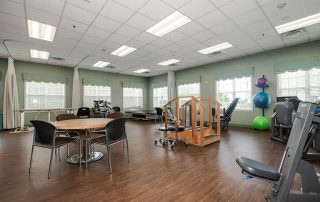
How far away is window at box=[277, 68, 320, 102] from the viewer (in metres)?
5.14

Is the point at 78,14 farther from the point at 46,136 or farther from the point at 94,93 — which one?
the point at 94,93

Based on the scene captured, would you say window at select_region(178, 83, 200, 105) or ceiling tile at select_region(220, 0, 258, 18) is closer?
ceiling tile at select_region(220, 0, 258, 18)

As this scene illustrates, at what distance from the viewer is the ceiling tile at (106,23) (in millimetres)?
3594

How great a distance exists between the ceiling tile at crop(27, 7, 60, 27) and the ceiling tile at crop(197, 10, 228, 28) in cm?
330

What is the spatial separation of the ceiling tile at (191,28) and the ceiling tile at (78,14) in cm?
218

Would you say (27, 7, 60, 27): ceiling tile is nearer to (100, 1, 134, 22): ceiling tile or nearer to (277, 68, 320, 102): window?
(100, 1, 134, 22): ceiling tile

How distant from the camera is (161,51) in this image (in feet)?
19.3

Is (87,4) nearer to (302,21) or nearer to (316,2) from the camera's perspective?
(316,2)

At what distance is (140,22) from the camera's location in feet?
12.3

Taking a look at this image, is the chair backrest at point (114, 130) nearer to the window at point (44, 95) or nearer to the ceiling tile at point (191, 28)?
the ceiling tile at point (191, 28)

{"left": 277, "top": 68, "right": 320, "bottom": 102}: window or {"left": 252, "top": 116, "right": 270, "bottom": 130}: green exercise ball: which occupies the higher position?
{"left": 277, "top": 68, "right": 320, "bottom": 102}: window

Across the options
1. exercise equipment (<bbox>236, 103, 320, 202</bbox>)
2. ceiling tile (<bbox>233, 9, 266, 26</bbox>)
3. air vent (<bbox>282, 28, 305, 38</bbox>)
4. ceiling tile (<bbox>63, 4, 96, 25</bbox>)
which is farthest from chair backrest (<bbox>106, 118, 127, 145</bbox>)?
air vent (<bbox>282, 28, 305, 38</bbox>)

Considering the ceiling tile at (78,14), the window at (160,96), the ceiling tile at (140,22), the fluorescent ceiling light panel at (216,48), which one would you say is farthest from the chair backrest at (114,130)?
the window at (160,96)

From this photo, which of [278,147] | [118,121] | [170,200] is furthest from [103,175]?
[278,147]
